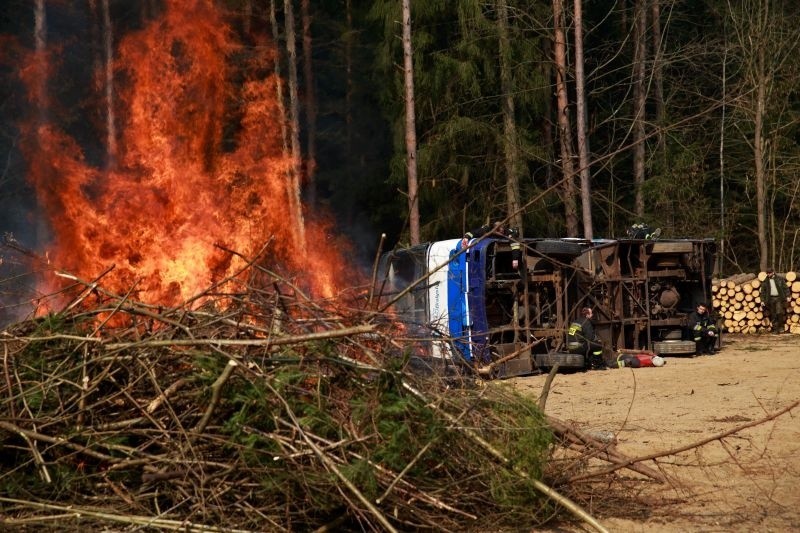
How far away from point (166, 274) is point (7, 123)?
65.7 ft

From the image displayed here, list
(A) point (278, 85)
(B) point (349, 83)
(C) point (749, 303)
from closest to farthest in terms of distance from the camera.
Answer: (C) point (749, 303) → (A) point (278, 85) → (B) point (349, 83)

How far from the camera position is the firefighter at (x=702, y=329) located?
19234mm

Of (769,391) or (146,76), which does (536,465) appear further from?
(146,76)

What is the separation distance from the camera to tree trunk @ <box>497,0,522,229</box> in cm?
2778

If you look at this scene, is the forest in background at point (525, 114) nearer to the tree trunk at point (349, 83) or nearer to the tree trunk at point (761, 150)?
the tree trunk at point (761, 150)

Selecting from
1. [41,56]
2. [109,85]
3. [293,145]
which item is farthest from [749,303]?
[41,56]

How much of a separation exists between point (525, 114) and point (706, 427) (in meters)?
20.3

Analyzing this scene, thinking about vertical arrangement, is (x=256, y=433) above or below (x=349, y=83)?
below

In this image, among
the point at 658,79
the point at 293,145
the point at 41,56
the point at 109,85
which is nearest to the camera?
the point at 109,85

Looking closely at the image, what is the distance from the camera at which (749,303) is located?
24.2 metres

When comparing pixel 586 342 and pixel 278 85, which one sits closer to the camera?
pixel 586 342

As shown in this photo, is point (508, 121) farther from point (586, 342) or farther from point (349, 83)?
point (586, 342)

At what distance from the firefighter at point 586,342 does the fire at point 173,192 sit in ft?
15.2

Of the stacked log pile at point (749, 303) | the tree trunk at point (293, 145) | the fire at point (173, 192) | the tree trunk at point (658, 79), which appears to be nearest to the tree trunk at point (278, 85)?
the tree trunk at point (293, 145)
